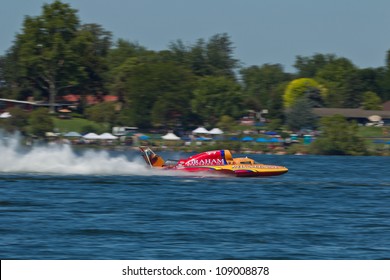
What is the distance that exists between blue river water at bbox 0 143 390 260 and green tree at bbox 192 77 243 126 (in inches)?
2571

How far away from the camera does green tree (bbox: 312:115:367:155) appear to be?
81.0m

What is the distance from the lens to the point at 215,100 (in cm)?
10694

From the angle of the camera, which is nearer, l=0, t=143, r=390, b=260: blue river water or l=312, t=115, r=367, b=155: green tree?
l=0, t=143, r=390, b=260: blue river water

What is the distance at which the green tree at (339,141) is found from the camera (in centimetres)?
8100

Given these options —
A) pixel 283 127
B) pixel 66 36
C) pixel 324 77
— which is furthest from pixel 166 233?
pixel 324 77

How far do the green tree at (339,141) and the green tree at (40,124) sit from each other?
26.3 m

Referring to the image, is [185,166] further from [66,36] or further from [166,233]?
[66,36]

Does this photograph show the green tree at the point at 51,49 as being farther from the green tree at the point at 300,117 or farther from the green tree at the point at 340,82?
the green tree at the point at 340,82

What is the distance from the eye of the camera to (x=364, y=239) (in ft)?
68.5

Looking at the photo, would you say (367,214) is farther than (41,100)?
No

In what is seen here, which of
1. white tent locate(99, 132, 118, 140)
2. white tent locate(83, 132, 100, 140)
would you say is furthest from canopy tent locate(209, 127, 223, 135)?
white tent locate(83, 132, 100, 140)

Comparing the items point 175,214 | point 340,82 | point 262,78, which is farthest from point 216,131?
point 175,214

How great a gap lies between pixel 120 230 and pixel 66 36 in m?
95.7

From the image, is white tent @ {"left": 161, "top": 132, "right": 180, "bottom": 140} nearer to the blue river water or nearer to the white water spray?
the white water spray
